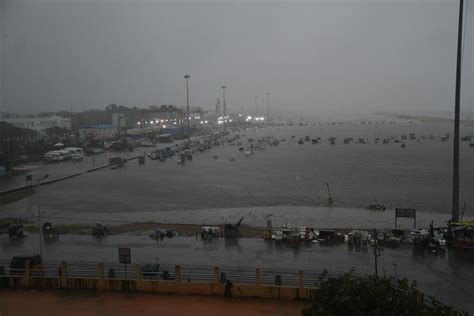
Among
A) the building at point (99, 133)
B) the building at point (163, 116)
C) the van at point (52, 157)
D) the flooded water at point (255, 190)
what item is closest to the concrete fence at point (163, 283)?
the flooded water at point (255, 190)

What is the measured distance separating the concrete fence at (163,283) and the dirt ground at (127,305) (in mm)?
75

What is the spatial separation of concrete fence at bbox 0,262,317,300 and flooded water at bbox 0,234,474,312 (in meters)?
0.83

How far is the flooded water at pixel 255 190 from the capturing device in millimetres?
8750

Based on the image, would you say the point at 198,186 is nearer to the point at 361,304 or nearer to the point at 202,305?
the point at 202,305

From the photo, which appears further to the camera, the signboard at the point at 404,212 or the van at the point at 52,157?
the van at the point at 52,157

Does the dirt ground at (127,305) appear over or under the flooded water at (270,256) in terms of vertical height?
over

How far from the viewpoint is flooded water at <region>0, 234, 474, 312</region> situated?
4793 mm

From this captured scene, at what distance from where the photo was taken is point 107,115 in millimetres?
43156

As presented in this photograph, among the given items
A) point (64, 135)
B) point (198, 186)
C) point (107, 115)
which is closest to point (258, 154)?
point (198, 186)

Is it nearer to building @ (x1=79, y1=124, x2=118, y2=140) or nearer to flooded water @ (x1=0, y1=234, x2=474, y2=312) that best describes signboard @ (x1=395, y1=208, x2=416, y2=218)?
flooded water @ (x1=0, y1=234, x2=474, y2=312)

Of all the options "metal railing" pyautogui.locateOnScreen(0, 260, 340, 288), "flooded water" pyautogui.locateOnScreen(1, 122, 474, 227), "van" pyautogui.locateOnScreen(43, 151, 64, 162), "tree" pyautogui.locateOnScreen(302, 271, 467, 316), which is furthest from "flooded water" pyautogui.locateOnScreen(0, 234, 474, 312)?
"van" pyautogui.locateOnScreen(43, 151, 64, 162)

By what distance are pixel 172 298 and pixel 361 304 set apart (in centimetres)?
234

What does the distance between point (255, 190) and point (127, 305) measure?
7736 mm

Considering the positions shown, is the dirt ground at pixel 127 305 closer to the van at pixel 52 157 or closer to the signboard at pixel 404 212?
the signboard at pixel 404 212
